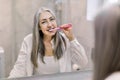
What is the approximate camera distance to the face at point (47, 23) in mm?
1115

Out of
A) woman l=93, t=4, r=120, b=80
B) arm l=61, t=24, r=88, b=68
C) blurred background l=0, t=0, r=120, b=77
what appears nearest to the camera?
woman l=93, t=4, r=120, b=80

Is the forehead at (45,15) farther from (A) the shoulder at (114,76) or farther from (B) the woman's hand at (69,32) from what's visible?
(A) the shoulder at (114,76)

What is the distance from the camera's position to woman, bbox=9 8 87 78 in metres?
1.12

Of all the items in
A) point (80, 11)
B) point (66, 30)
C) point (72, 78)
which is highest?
point (80, 11)

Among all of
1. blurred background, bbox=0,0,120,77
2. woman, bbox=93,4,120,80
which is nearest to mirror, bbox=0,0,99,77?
blurred background, bbox=0,0,120,77

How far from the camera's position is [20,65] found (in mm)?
1128

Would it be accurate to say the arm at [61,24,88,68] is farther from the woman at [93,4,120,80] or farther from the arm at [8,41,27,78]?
the woman at [93,4,120,80]

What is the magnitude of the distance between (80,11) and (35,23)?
0.27 meters

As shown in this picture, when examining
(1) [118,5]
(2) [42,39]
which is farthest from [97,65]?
(2) [42,39]

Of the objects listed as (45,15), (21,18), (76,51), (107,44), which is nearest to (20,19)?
(21,18)

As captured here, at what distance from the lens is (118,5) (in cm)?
54

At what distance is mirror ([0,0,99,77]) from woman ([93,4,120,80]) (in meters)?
0.49

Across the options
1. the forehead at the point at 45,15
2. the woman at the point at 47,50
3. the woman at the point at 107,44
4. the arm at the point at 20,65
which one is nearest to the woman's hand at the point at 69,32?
the woman at the point at 47,50

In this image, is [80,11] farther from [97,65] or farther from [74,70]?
[97,65]
